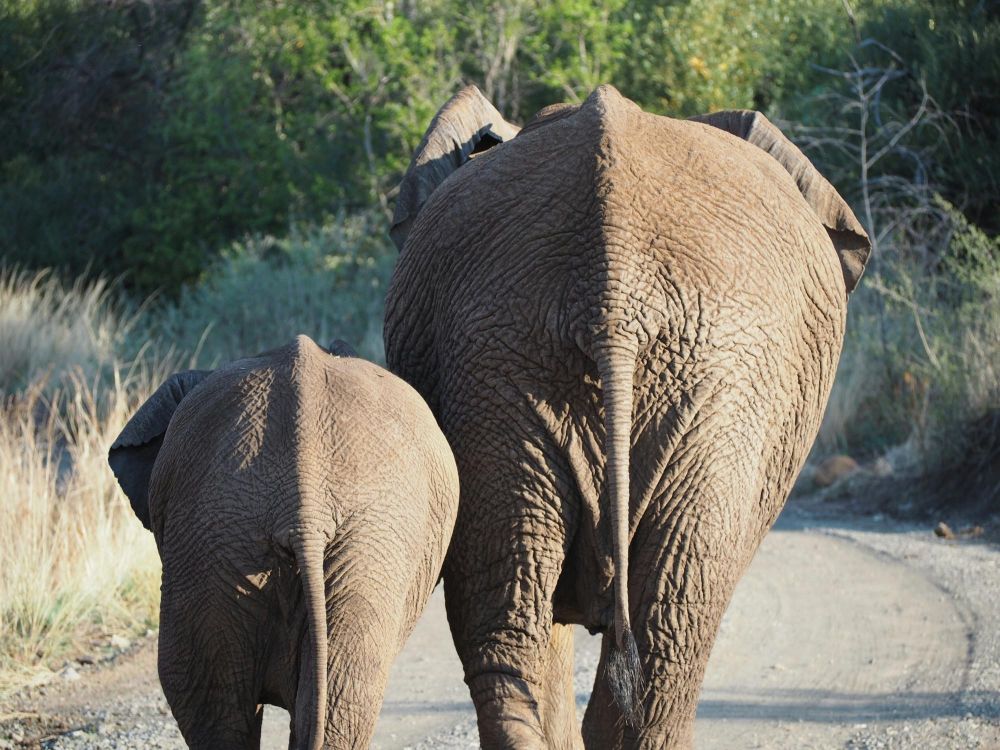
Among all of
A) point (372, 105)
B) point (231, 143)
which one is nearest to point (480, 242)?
A: point (372, 105)

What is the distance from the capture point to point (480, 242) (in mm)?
3521

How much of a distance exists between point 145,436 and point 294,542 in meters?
0.88

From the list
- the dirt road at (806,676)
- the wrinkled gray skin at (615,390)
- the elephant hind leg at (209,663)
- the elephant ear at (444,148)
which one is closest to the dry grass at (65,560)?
the dirt road at (806,676)

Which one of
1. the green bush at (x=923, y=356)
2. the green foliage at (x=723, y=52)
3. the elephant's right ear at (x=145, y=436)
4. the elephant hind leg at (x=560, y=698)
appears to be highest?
the elephant's right ear at (x=145, y=436)

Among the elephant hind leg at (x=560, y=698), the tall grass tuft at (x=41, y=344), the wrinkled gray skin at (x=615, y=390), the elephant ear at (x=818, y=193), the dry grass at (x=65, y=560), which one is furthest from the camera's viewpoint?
the tall grass tuft at (x=41, y=344)

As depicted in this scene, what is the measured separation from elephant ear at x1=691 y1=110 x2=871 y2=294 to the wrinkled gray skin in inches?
18.8

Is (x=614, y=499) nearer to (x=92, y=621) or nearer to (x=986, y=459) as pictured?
(x=92, y=621)

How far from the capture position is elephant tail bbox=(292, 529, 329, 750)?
9.40ft

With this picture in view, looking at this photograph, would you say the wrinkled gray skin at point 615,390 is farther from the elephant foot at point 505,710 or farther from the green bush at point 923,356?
the green bush at point 923,356

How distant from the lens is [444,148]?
14.4ft

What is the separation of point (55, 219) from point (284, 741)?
14.9 meters

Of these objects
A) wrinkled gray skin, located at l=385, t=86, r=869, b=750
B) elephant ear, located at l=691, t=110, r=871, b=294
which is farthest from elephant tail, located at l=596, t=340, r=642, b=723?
elephant ear, located at l=691, t=110, r=871, b=294

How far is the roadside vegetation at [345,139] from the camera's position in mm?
13828

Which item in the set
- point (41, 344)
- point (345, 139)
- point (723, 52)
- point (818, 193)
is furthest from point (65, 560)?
point (723, 52)
